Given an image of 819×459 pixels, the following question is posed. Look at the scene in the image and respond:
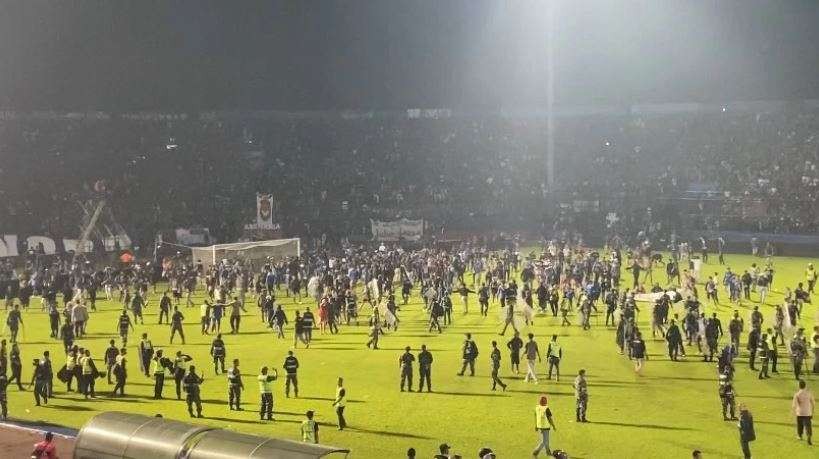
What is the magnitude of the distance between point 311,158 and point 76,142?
17659 mm

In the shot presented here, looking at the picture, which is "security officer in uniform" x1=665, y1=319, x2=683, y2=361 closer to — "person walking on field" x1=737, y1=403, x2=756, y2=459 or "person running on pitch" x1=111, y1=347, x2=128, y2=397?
"person walking on field" x1=737, y1=403, x2=756, y2=459

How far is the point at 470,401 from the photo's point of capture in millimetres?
21766

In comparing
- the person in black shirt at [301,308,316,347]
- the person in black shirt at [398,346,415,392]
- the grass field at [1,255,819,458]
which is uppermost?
the person in black shirt at [301,308,316,347]

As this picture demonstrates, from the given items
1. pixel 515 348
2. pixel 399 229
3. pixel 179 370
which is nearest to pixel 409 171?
pixel 399 229

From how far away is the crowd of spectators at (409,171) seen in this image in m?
57.4

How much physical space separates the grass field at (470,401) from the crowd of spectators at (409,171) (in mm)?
28297

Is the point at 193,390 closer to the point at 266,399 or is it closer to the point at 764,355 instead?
the point at 266,399

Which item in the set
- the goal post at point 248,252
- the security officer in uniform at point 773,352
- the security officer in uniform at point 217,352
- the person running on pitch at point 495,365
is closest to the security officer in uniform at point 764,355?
the security officer in uniform at point 773,352

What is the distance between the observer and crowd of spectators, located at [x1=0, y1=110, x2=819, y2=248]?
57.4 m

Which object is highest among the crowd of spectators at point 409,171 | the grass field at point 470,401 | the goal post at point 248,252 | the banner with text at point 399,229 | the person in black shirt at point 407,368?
the crowd of spectators at point 409,171

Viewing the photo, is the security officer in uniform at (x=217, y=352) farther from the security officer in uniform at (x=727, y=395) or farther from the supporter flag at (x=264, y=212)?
the supporter flag at (x=264, y=212)

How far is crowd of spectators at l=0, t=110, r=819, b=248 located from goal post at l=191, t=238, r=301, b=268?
378 inches

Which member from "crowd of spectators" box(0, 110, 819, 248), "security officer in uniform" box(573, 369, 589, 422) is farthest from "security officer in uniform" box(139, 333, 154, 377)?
"crowd of spectators" box(0, 110, 819, 248)

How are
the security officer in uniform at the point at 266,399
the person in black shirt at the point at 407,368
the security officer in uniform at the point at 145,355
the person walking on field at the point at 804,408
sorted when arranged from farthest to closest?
1. the security officer in uniform at the point at 145,355
2. the person in black shirt at the point at 407,368
3. the security officer in uniform at the point at 266,399
4. the person walking on field at the point at 804,408
